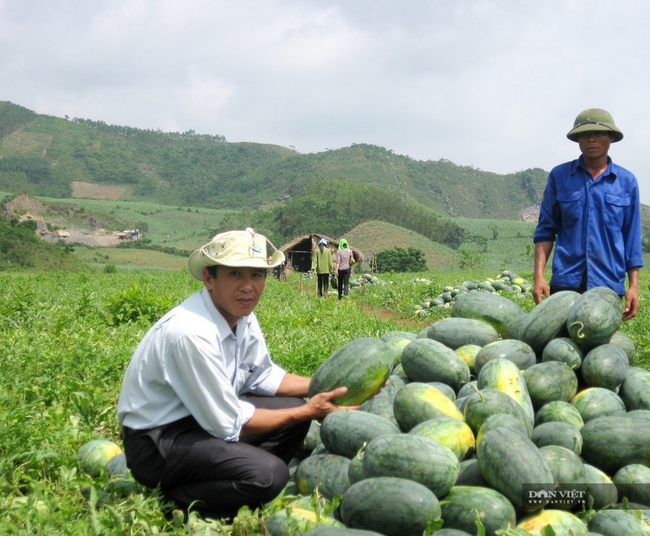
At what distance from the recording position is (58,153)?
132 meters

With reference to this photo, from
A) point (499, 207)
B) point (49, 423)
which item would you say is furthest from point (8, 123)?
point (49, 423)

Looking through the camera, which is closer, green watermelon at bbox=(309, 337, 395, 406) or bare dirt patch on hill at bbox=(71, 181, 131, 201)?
green watermelon at bbox=(309, 337, 395, 406)

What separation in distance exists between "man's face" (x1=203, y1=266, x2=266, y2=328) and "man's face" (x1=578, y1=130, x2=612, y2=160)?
9.14 ft

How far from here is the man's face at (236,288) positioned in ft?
10.9

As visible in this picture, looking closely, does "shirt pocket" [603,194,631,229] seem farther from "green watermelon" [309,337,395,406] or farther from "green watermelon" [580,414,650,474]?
"green watermelon" [309,337,395,406]

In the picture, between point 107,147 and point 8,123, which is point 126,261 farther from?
point 8,123

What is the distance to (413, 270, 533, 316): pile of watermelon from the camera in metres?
13.7

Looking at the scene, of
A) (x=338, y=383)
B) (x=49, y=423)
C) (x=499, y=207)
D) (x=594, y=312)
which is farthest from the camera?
(x=499, y=207)

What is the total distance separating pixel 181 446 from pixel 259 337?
852 millimetres

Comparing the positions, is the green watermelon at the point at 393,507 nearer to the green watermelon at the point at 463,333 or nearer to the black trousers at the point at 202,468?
the black trousers at the point at 202,468

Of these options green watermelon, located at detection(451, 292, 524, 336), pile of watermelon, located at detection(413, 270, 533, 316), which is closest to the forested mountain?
pile of watermelon, located at detection(413, 270, 533, 316)

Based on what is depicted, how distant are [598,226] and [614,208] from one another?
0.18m

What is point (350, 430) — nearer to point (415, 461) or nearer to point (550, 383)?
point (415, 461)

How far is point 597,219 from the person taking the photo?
477 centimetres
